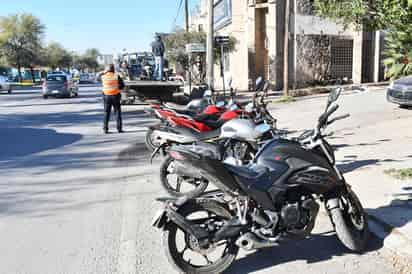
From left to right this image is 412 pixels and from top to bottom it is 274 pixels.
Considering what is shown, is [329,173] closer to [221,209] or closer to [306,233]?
[306,233]

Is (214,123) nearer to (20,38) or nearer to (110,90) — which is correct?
(110,90)

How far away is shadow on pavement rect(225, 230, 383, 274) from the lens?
3926mm

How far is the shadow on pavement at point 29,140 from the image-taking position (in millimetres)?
9414

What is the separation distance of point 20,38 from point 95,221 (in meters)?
63.0

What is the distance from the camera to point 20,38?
6097 centimetres

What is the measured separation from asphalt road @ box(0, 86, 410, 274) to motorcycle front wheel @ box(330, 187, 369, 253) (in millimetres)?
129

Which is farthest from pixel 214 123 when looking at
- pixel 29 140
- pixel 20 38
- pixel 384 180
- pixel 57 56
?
pixel 57 56

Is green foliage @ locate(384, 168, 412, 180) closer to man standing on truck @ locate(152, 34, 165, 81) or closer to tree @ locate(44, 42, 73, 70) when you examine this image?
man standing on truck @ locate(152, 34, 165, 81)

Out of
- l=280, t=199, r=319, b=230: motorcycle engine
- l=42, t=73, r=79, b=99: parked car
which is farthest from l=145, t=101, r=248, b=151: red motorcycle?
l=42, t=73, r=79, b=99: parked car

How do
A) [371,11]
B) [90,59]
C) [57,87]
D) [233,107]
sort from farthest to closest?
[90,59] → [57,87] → [233,107] → [371,11]

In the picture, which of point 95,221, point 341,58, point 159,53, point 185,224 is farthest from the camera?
point 341,58

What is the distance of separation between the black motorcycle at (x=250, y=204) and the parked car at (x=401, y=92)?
9965mm

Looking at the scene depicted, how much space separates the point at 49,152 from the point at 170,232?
6.41 metres

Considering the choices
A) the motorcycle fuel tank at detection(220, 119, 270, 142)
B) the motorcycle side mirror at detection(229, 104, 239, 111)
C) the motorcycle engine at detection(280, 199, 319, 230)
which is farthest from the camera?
the motorcycle side mirror at detection(229, 104, 239, 111)
